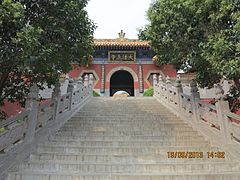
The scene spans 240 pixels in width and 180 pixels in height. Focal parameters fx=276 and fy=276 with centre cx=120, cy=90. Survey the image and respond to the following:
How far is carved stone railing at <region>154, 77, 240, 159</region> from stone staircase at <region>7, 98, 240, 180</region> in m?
0.22

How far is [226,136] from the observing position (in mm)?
6133

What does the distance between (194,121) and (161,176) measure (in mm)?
3336

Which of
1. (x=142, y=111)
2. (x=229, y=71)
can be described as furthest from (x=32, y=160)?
(x=142, y=111)

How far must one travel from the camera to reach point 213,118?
22.1 feet

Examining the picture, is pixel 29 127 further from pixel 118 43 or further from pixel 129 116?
pixel 118 43

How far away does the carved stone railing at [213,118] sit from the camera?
19.7ft

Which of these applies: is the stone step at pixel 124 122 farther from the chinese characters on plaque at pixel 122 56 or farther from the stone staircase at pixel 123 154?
the chinese characters on plaque at pixel 122 56

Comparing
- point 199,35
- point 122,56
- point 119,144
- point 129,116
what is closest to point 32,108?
point 119,144

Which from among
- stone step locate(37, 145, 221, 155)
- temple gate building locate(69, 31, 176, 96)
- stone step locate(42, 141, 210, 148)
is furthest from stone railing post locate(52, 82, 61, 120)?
temple gate building locate(69, 31, 176, 96)

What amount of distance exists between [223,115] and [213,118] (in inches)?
18.1

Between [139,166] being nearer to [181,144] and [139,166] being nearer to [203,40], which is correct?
[181,144]

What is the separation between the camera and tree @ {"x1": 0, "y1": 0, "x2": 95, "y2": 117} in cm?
395

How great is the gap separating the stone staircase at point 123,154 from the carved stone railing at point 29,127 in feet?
0.63

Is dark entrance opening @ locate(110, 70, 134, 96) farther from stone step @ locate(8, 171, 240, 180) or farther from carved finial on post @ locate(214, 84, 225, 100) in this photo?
stone step @ locate(8, 171, 240, 180)
